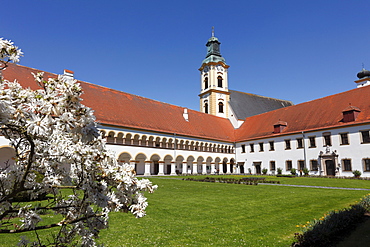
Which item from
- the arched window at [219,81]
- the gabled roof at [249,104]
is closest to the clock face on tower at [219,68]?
the arched window at [219,81]

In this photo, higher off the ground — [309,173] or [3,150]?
[3,150]

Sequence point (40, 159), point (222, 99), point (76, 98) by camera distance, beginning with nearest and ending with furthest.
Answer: point (76, 98)
point (40, 159)
point (222, 99)

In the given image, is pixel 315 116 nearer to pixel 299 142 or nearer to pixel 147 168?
pixel 299 142

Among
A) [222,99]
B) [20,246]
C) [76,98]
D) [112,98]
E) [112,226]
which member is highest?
[222,99]

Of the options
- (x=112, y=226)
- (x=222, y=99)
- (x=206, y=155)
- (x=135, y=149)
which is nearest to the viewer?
(x=112, y=226)

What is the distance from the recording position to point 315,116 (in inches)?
1364

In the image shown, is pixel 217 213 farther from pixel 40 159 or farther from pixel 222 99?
pixel 222 99

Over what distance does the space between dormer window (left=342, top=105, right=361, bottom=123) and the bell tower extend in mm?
23155

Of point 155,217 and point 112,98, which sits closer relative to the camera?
point 155,217

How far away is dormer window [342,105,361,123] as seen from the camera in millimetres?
29609

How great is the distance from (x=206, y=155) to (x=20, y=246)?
38.6m

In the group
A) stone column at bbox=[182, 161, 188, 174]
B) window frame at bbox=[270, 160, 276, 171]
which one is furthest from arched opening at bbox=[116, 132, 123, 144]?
window frame at bbox=[270, 160, 276, 171]

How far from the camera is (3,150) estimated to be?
23844mm

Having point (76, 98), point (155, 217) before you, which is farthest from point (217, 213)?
point (76, 98)
